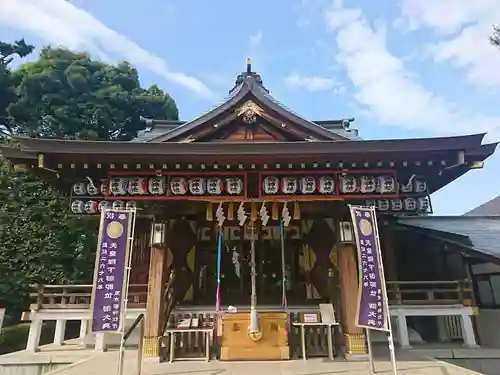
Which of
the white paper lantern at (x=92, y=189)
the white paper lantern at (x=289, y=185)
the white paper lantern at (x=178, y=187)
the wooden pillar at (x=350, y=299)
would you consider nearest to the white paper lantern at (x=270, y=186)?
the white paper lantern at (x=289, y=185)

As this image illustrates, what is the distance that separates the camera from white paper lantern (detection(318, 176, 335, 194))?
862cm

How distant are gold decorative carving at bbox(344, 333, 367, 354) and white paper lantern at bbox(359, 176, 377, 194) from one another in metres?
3.25

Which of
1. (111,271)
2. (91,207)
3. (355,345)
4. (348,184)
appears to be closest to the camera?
(111,271)

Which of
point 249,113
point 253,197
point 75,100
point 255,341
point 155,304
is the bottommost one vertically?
point 255,341

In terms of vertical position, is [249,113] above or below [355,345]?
above

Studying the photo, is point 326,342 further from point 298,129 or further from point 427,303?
point 298,129

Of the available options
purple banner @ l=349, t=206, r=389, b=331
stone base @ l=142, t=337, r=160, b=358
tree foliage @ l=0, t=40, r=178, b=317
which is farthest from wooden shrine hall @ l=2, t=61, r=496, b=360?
tree foliage @ l=0, t=40, r=178, b=317

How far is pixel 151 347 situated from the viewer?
8.12 meters

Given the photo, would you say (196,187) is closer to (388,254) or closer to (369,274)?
(369,274)

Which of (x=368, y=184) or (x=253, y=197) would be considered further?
(x=253, y=197)

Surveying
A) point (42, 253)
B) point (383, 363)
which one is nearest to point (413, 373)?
point (383, 363)

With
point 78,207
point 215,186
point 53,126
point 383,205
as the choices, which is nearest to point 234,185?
point 215,186

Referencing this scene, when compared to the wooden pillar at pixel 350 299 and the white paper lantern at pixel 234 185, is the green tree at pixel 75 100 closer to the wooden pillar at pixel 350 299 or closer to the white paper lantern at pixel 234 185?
the white paper lantern at pixel 234 185

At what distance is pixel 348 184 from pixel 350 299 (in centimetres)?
265
